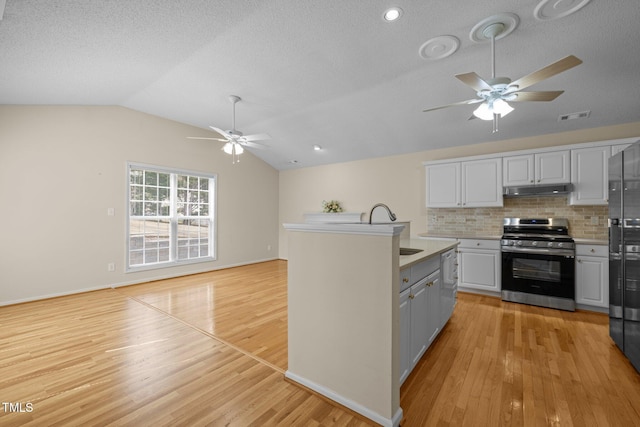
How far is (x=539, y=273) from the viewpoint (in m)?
3.62

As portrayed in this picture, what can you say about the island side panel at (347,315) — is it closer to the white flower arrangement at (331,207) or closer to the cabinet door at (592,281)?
the cabinet door at (592,281)

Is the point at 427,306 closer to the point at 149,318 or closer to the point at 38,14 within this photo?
the point at 149,318

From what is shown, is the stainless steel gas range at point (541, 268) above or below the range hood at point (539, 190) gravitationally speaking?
below

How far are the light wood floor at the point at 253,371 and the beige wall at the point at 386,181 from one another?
7.82ft

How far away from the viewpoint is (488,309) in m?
3.54

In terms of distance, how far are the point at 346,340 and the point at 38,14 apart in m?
3.34

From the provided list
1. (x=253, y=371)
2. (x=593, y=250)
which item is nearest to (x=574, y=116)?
(x=593, y=250)

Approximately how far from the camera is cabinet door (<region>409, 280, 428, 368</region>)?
195cm

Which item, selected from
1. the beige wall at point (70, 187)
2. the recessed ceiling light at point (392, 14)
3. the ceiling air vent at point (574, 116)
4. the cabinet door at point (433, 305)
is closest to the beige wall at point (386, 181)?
the ceiling air vent at point (574, 116)

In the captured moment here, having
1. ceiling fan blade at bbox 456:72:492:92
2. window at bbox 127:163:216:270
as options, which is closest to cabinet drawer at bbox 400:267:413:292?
ceiling fan blade at bbox 456:72:492:92

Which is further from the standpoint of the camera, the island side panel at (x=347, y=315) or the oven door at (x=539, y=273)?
the oven door at (x=539, y=273)

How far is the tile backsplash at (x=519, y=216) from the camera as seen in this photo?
384 cm

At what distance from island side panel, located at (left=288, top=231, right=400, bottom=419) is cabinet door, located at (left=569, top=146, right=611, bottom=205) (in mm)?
3707

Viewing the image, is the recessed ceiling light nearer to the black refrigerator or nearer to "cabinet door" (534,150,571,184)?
the black refrigerator
